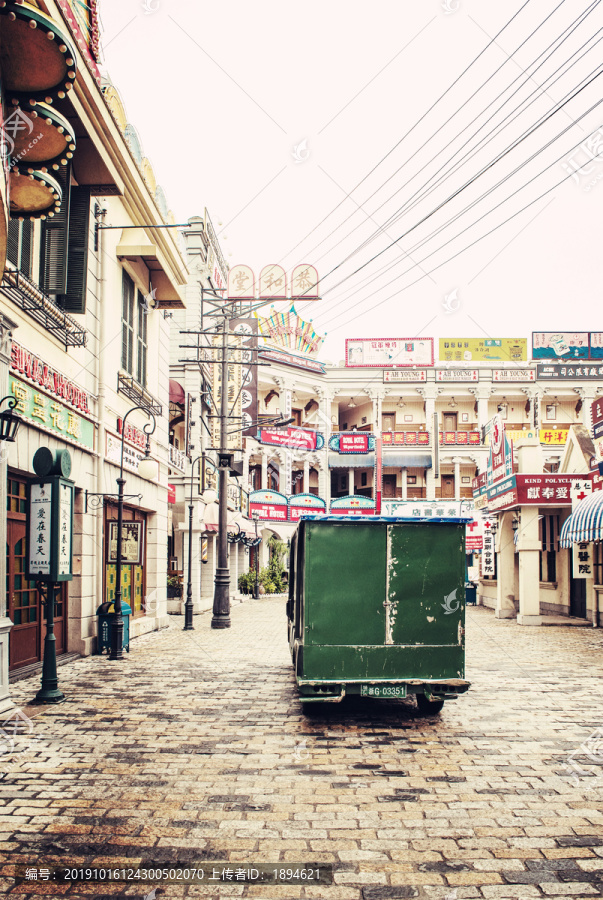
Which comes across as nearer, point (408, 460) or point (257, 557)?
point (257, 557)

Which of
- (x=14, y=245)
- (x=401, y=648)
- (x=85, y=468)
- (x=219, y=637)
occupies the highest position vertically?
(x=14, y=245)

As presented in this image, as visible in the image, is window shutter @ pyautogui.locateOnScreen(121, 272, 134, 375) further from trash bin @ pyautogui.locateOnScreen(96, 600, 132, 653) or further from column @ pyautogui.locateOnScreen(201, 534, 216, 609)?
column @ pyautogui.locateOnScreen(201, 534, 216, 609)

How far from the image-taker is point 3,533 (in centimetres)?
835

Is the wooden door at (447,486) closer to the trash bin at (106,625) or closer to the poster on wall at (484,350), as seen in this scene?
the poster on wall at (484,350)

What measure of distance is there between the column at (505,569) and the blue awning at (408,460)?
29.7 meters

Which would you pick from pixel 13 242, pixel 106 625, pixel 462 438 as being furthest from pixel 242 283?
pixel 462 438

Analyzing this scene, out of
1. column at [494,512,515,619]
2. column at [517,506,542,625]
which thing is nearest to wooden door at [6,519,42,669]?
→ column at [517,506,542,625]

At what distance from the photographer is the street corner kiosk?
311 inches

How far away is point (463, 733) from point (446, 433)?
47.8 meters

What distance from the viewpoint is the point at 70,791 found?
5609mm

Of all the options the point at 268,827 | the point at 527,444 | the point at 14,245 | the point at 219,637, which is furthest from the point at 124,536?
the point at 527,444

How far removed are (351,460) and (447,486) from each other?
8.34 meters

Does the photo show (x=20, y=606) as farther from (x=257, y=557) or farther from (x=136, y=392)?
(x=257, y=557)

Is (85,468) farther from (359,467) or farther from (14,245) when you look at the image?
(359,467)
